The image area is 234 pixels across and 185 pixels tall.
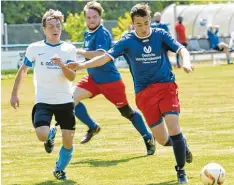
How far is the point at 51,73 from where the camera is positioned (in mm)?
9812

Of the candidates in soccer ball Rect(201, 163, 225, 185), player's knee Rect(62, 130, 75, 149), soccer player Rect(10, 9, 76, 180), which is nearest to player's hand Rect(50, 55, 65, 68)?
soccer player Rect(10, 9, 76, 180)

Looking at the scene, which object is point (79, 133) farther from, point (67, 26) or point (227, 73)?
point (67, 26)

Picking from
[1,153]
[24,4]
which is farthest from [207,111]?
[24,4]

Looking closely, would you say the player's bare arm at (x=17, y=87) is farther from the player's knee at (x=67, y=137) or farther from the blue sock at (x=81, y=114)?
the blue sock at (x=81, y=114)

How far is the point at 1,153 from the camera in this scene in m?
12.5

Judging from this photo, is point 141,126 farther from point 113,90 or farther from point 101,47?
point 101,47

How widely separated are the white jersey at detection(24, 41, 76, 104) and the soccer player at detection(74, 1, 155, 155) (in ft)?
5.54

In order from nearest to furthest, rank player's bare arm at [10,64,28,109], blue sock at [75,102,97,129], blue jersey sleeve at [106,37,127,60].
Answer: blue jersey sleeve at [106,37,127,60]
player's bare arm at [10,64,28,109]
blue sock at [75,102,97,129]

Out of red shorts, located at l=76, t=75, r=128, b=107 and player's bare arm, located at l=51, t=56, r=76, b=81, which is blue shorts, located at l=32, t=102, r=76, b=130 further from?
red shorts, located at l=76, t=75, r=128, b=107

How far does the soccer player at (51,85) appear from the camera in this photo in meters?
9.80

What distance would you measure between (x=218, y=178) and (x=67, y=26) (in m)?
46.8

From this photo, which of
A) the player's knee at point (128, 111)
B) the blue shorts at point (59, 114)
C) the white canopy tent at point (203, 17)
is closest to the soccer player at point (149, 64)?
the blue shorts at point (59, 114)

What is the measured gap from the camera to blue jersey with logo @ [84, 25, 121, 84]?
11.9 meters

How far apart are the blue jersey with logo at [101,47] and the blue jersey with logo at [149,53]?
6.45ft
